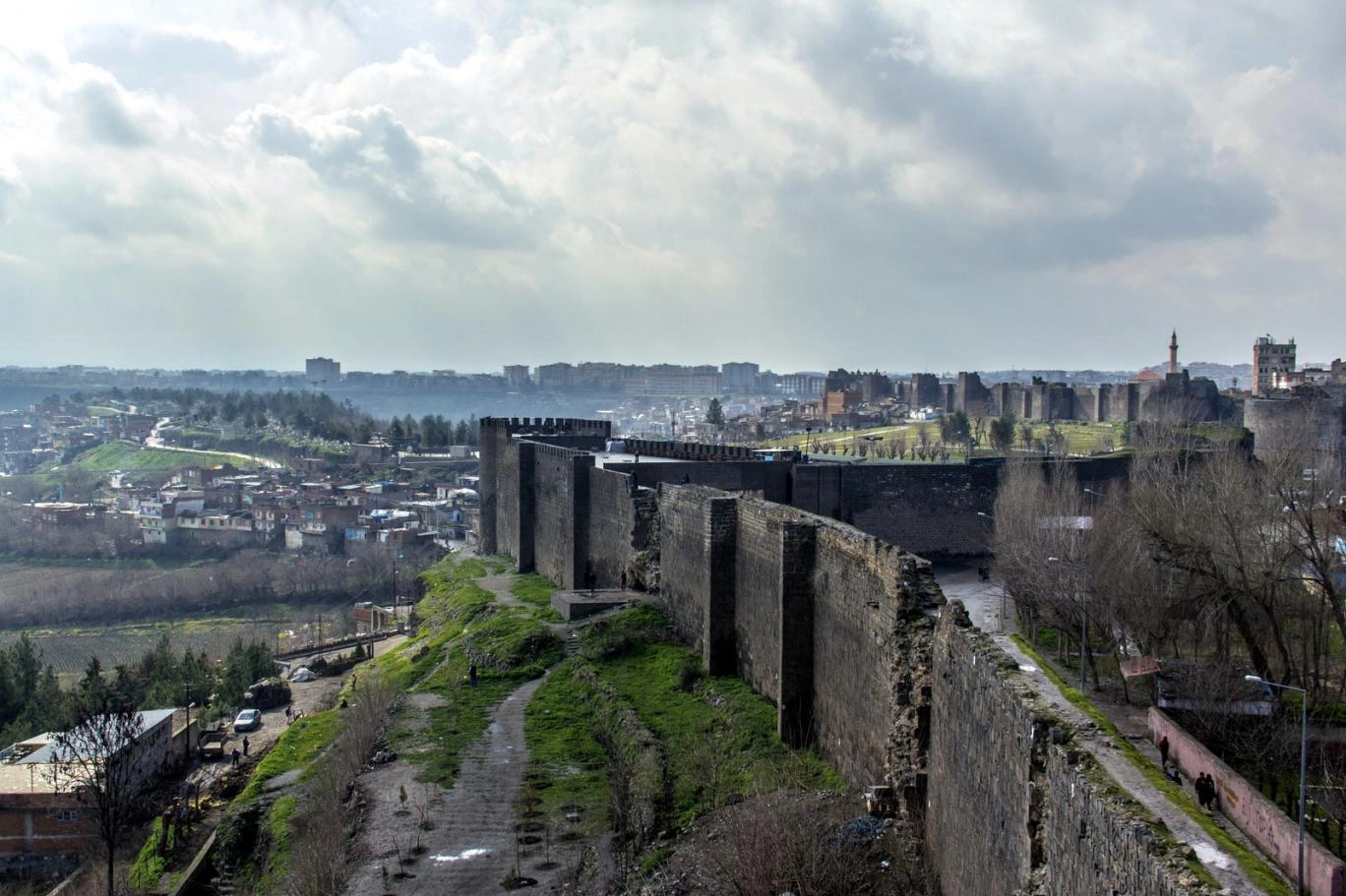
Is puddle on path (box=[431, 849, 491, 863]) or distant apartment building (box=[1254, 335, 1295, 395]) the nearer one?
puddle on path (box=[431, 849, 491, 863])

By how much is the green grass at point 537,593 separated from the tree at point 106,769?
7.76m

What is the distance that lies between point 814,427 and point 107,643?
46.7m

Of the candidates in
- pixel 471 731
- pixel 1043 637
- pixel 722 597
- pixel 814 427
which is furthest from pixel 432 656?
pixel 814 427

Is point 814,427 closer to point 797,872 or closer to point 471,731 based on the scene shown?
point 471,731

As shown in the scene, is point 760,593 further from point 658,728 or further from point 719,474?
point 719,474

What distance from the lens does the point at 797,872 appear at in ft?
32.2

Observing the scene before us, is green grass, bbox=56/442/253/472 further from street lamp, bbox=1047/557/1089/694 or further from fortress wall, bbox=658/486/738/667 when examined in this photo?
street lamp, bbox=1047/557/1089/694

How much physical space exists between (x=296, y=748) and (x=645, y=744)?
7.63 metres

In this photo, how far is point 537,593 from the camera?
27250mm

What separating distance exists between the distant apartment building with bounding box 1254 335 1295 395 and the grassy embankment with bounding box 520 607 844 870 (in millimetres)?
80996

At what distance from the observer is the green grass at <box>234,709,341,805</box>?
720 inches

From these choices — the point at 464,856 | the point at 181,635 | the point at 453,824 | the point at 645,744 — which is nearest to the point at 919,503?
the point at 645,744

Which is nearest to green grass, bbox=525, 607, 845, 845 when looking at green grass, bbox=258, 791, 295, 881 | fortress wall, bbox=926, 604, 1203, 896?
green grass, bbox=258, 791, 295, 881

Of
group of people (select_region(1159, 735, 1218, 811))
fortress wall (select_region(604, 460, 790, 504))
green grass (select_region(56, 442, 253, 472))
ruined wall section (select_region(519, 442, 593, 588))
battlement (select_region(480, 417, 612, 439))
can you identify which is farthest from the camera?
green grass (select_region(56, 442, 253, 472))
